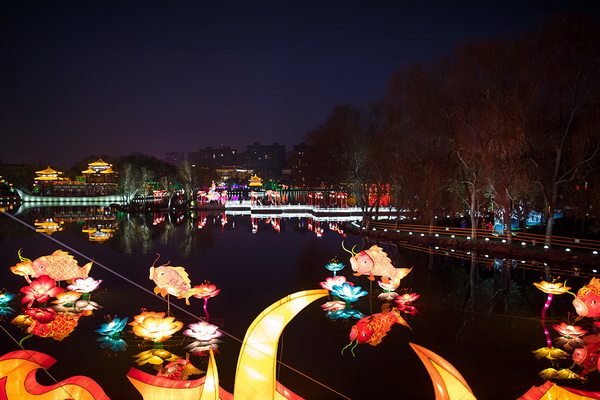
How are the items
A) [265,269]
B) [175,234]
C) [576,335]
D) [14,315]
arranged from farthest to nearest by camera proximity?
[175,234]
[265,269]
[14,315]
[576,335]

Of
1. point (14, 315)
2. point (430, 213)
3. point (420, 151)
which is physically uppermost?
point (420, 151)

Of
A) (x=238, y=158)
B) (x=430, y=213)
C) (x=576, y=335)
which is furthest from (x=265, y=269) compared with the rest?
(x=238, y=158)

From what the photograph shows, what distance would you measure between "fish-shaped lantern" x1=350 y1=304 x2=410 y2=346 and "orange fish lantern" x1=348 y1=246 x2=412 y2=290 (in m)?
1.03

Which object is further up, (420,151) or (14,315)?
(420,151)

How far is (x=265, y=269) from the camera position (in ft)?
42.3

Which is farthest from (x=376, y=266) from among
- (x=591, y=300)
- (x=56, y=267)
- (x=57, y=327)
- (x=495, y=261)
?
(x=56, y=267)

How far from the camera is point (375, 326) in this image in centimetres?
792

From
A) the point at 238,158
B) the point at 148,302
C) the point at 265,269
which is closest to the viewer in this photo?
the point at 148,302

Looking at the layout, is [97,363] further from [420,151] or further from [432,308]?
[420,151]

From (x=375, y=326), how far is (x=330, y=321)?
0.88 metres

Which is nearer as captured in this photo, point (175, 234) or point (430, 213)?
point (430, 213)

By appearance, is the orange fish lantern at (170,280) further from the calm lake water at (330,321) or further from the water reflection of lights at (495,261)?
the water reflection of lights at (495,261)

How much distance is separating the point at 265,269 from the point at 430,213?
951cm

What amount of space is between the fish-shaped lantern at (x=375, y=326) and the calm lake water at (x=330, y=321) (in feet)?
0.57
